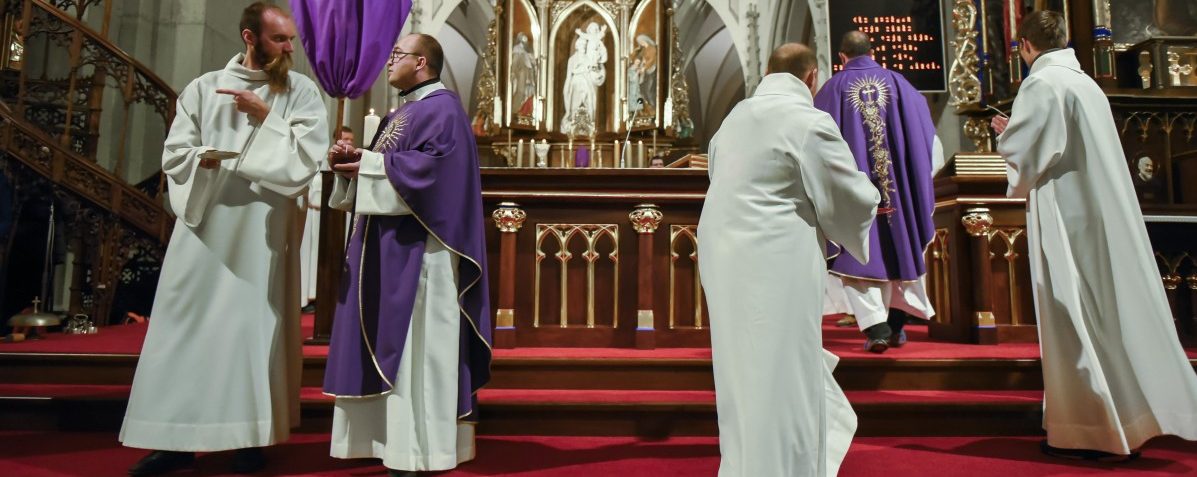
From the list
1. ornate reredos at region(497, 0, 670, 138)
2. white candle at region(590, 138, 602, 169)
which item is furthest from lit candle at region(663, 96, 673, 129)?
white candle at region(590, 138, 602, 169)

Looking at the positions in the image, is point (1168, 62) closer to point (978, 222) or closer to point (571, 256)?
point (978, 222)

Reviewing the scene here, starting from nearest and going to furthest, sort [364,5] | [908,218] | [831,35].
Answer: [364,5], [908,218], [831,35]

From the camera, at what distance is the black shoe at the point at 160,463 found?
2.54 m

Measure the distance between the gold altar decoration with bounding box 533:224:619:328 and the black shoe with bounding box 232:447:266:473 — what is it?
75.5 inches

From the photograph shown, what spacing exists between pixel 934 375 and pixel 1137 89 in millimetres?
3875

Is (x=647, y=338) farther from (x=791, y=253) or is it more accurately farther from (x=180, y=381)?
(x=180, y=381)

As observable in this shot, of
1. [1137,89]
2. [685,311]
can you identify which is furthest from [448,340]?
[1137,89]

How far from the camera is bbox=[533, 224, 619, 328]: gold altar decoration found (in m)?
4.38

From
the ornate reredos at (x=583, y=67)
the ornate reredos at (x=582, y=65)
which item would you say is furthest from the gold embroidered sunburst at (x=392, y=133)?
the ornate reredos at (x=583, y=67)

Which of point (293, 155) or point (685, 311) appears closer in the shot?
point (293, 155)

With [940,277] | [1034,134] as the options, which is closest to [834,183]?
[1034,134]

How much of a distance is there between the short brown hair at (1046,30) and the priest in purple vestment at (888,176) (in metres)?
1.17

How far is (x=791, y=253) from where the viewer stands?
2160 millimetres

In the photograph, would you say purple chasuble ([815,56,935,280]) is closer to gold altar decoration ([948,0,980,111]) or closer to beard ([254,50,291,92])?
gold altar decoration ([948,0,980,111])
